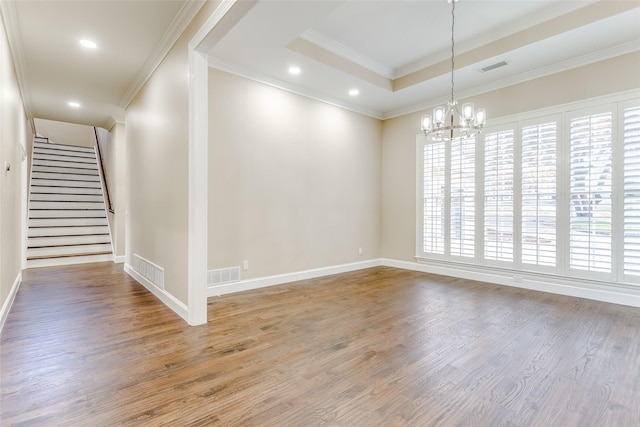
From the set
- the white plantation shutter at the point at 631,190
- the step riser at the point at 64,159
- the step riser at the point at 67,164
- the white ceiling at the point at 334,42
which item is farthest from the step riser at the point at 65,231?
the white plantation shutter at the point at 631,190

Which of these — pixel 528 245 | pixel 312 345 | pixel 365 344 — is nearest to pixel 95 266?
pixel 312 345

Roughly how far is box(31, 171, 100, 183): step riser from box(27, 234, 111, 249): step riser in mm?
2491

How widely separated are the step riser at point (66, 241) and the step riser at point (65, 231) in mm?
153

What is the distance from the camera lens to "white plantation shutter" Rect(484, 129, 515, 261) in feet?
15.3

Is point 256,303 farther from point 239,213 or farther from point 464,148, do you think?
point 464,148

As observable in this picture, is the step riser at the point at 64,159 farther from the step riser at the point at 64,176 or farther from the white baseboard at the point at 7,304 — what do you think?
the white baseboard at the point at 7,304

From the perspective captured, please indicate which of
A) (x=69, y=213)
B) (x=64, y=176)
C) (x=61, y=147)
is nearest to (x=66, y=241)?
(x=69, y=213)

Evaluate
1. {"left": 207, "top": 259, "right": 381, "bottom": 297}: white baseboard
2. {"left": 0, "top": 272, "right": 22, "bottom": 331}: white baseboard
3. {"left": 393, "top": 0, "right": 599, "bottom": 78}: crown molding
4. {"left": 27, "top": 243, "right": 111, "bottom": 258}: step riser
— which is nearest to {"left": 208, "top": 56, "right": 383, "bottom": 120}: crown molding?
{"left": 393, "top": 0, "right": 599, "bottom": 78}: crown molding

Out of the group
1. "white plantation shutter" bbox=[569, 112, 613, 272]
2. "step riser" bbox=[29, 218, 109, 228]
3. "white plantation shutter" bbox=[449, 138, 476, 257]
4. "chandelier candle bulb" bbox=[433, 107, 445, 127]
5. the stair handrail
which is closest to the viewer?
"chandelier candle bulb" bbox=[433, 107, 445, 127]

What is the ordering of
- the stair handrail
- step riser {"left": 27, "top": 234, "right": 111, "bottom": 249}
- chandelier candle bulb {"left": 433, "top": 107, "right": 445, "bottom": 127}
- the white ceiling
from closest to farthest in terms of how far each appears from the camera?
the white ceiling, chandelier candle bulb {"left": 433, "top": 107, "right": 445, "bottom": 127}, step riser {"left": 27, "top": 234, "right": 111, "bottom": 249}, the stair handrail

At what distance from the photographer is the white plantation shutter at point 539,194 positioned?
4.28 m

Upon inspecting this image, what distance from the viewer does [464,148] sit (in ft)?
17.0

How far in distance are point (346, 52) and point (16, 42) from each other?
13.6 feet

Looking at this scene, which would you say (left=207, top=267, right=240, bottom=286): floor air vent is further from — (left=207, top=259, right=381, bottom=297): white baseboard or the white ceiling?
the white ceiling
